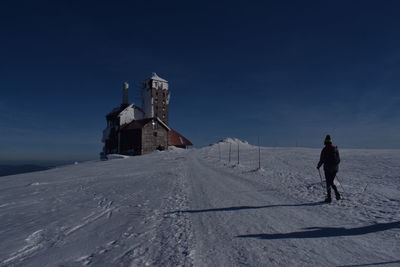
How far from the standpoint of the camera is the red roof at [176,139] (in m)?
53.0

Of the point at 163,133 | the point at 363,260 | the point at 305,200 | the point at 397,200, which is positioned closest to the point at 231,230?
the point at 363,260

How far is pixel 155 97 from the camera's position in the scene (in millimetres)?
59375

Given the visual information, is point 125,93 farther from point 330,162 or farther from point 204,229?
point 204,229

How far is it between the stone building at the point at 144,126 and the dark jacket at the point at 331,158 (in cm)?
3791

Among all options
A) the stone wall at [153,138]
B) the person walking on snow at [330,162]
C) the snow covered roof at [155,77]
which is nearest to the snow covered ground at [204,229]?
the person walking on snow at [330,162]

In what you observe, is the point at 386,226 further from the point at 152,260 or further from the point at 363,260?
the point at 152,260

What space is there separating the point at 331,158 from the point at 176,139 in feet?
159

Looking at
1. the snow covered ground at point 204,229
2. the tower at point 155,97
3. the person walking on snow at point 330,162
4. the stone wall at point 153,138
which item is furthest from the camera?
the tower at point 155,97

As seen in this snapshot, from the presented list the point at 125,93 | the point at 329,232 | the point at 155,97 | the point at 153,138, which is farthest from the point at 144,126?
the point at 329,232

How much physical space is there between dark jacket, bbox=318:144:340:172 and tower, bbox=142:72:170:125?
5232 cm

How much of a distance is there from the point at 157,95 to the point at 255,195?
180 feet

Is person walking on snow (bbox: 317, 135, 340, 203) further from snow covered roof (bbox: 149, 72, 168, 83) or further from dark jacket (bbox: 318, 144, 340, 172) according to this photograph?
snow covered roof (bbox: 149, 72, 168, 83)

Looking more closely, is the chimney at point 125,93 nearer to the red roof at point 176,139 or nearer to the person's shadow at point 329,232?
the red roof at point 176,139


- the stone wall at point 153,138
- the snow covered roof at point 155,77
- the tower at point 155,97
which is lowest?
the stone wall at point 153,138
